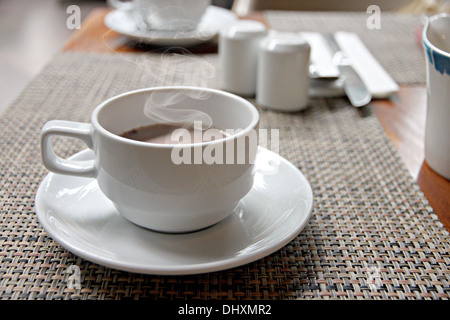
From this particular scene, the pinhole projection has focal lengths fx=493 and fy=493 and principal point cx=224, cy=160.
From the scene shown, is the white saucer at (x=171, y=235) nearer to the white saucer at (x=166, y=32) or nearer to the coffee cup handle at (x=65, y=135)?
the coffee cup handle at (x=65, y=135)

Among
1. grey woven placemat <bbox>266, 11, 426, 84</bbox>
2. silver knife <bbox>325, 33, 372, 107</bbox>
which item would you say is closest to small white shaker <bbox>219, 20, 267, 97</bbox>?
silver knife <bbox>325, 33, 372, 107</bbox>

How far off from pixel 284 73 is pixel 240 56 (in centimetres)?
9

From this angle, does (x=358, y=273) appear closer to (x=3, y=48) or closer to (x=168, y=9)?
(x=168, y=9)

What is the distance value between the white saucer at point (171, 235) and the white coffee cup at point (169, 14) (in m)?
0.56

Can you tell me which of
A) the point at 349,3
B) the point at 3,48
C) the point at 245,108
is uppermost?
the point at 245,108

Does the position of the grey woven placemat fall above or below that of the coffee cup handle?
below

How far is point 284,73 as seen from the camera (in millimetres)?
803

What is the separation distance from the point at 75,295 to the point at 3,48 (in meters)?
1.38

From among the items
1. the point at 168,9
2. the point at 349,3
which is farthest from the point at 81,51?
the point at 349,3

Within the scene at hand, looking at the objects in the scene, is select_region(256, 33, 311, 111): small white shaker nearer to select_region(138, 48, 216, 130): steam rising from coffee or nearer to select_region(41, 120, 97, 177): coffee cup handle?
select_region(138, 48, 216, 130): steam rising from coffee

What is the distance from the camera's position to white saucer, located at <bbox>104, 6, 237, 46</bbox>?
1.04 m

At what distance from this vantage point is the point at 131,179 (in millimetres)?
422

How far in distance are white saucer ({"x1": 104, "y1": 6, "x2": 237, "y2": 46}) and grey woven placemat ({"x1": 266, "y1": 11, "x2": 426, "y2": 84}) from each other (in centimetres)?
16
